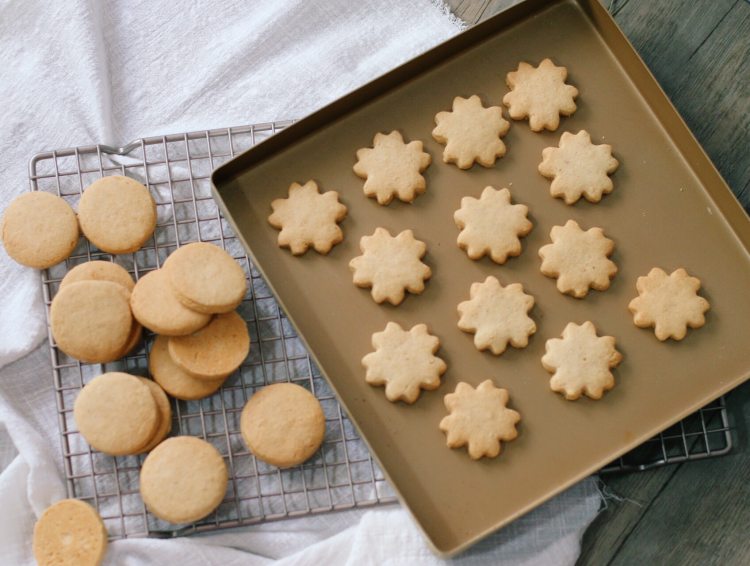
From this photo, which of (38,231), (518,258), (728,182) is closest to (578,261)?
(518,258)

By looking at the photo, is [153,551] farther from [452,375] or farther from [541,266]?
[541,266]

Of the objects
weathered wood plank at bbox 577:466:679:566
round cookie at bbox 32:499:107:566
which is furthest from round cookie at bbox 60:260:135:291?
weathered wood plank at bbox 577:466:679:566

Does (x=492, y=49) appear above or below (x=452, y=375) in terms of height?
above

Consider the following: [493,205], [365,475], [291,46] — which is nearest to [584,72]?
Answer: [493,205]

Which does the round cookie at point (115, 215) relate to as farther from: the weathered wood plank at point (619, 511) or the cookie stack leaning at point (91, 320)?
the weathered wood plank at point (619, 511)

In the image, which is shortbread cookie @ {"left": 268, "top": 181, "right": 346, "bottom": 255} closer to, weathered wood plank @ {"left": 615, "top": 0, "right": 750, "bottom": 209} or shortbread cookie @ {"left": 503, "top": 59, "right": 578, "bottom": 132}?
shortbread cookie @ {"left": 503, "top": 59, "right": 578, "bottom": 132}

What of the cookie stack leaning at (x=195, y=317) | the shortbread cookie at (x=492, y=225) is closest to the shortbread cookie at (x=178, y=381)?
the cookie stack leaning at (x=195, y=317)
